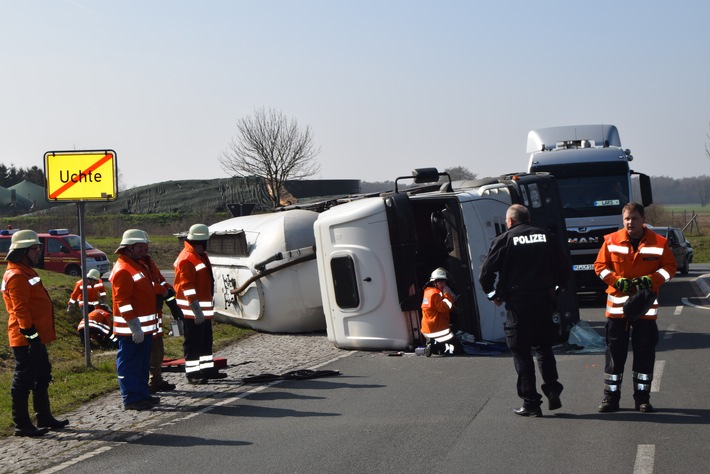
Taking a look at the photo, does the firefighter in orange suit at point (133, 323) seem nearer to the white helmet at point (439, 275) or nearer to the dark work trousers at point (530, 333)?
the dark work trousers at point (530, 333)

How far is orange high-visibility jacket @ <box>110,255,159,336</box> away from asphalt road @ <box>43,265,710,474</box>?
128cm

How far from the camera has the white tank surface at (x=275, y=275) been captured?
16797mm

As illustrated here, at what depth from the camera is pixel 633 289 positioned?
8.48m

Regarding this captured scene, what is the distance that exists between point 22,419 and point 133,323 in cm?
156

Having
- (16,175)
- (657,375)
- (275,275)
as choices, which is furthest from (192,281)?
(16,175)

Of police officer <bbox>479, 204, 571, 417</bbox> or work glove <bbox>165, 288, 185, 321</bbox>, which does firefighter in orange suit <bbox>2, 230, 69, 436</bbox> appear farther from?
police officer <bbox>479, 204, 571, 417</bbox>

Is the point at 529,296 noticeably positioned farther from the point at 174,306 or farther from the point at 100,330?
the point at 100,330

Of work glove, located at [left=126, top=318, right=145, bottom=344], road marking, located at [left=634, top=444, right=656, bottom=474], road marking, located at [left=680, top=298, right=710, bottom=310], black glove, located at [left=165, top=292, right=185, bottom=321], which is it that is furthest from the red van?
road marking, located at [left=634, top=444, right=656, bottom=474]

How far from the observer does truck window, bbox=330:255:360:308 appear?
45.8 ft

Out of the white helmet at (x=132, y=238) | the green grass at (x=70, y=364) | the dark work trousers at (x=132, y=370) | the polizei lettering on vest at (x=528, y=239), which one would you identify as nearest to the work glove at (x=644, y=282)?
the polizei lettering on vest at (x=528, y=239)

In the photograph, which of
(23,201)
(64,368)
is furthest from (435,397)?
(23,201)

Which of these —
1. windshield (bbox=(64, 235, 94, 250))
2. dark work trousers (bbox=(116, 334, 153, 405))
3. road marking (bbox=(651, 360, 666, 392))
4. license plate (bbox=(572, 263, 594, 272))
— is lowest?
road marking (bbox=(651, 360, 666, 392))

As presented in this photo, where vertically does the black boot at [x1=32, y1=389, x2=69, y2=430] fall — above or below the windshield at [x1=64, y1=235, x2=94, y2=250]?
below

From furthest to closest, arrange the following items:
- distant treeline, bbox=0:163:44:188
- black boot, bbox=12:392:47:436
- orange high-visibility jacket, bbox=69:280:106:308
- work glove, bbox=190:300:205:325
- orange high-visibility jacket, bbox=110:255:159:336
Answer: distant treeline, bbox=0:163:44:188, orange high-visibility jacket, bbox=69:280:106:308, work glove, bbox=190:300:205:325, orange high-visibility jacket, bbox=110:255:159:336, black boot, bbox=12:392:47:436
